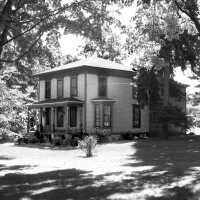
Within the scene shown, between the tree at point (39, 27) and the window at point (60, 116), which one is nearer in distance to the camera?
the tree at point (39, 27)

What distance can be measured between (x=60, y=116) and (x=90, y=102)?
3.92 meters

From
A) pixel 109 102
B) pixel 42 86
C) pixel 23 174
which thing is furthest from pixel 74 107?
pixel 23 174

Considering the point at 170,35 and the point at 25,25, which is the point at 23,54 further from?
the point at 170,35

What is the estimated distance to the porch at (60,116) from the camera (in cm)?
3834

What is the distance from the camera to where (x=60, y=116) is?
4094 cm

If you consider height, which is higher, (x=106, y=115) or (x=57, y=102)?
(x=57, y=102)

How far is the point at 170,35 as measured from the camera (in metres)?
15.7

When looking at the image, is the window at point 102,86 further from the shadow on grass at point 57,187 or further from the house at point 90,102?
the shadow on grass at point 57,187

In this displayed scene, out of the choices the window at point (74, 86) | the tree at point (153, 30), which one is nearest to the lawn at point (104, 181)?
the tree at point (153, 30)

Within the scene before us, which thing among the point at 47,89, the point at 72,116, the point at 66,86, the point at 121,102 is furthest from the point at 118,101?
the point at 47,89

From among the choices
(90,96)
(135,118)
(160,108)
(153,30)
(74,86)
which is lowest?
(135,118)

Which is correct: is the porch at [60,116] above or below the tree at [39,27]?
below

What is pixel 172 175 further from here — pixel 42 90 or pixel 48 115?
pixel 42 90

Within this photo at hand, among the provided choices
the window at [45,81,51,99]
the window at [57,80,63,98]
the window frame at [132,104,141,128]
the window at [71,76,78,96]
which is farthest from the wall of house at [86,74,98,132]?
the window at [45,81,51,99]
